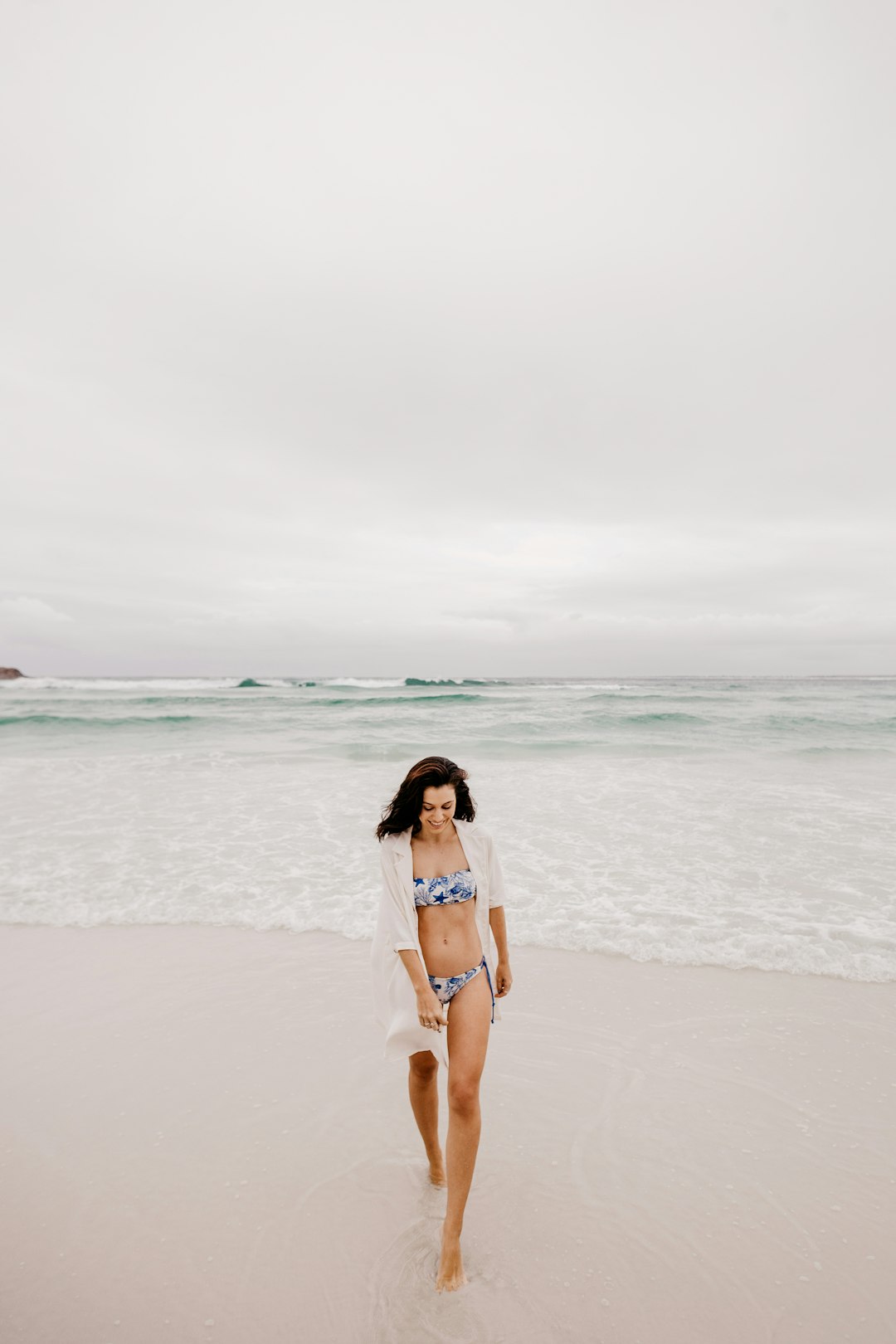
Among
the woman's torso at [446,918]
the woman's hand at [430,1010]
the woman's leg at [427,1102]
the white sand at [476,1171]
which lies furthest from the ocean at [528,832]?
the woman's hand at [430,1010]

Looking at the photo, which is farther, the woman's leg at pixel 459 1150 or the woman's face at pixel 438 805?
the woman's face at pixel 438 805

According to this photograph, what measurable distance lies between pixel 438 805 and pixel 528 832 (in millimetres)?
7374

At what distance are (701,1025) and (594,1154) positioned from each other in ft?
5.37

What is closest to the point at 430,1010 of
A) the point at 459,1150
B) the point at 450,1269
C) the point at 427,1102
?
the point at 459,1150

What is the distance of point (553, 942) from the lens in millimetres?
6223

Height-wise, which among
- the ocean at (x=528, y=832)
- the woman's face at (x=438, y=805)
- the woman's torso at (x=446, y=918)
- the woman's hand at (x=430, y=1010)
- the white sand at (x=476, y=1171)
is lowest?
the white sand at (x=476, y=1171)

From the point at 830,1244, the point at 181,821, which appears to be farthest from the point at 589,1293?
the point at 181,821

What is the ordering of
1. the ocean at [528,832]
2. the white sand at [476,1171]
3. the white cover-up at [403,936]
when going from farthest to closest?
the ocean at [528,832]
the white cover-up at [403,936]
the white sand at [476,1171]

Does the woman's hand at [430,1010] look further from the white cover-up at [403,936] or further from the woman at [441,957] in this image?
the white cover-up at [403,936]

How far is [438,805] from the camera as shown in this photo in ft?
10.2

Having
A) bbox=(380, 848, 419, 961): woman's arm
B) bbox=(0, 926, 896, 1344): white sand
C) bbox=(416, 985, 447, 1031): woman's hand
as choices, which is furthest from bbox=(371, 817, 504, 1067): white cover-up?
bbox=(0, 926, 896, 1344): white sand

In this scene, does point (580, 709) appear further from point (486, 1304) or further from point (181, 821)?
point (486, 1304)

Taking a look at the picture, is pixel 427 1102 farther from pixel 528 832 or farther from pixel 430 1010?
pixel 528 832

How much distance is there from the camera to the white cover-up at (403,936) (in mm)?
2963
